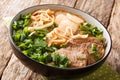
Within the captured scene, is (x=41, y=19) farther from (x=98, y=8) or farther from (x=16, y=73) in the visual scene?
(x=98, y=8)

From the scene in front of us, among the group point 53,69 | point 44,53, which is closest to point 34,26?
point 44,53

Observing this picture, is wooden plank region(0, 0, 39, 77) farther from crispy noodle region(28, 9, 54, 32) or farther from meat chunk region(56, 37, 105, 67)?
meat chunk region(56, 37, 105, 67)

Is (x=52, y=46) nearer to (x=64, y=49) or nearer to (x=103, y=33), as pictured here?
(x=64, y=49)

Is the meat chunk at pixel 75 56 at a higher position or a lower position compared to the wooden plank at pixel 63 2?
higher

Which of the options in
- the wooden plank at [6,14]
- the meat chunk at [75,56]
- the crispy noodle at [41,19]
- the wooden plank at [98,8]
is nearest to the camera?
the meat chunk at [75,56]

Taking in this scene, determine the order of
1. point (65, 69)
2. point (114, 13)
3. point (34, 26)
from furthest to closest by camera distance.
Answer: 1. point (114, 13)
2. point (34, 26)
3. point (65, 69)

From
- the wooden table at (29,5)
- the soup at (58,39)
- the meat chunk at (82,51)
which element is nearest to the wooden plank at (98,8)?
the wooden table at (29,5)

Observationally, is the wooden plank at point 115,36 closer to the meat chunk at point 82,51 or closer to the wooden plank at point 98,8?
the wooden plank at point 98,8
